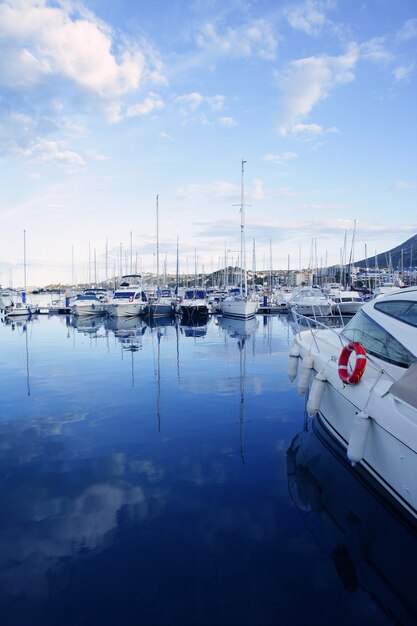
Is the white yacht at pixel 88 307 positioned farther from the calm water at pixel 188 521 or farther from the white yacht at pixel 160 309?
the calm water at pixel 188 521

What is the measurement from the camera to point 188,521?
545 centimetres

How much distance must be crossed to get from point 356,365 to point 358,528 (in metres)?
2.19

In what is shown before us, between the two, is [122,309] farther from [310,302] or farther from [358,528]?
[358,528]

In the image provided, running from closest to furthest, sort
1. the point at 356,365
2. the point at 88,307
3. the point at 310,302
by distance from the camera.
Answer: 1. the point at 356,365
2. the point at 310,302
3. the point at 88,307

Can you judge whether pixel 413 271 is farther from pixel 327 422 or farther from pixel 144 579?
pixel 144 579

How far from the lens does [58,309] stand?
48.3 metres

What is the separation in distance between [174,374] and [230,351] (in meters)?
5.53

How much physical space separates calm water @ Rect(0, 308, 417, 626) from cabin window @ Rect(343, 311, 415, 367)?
2.06 meters

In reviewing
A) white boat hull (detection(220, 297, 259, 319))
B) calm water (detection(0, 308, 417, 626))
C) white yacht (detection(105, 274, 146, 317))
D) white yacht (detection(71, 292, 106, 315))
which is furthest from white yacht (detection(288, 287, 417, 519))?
white yacht (detection(71, 292, 106, 315))

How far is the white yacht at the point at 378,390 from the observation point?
493 centimetres

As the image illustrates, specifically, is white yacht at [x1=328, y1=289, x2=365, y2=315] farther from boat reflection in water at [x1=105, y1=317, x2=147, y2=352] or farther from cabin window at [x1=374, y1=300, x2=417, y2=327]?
cabin window at [x1=374, y1=300, x2=417, y2=327]

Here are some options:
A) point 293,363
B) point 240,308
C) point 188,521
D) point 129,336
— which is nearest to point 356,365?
point 188,521

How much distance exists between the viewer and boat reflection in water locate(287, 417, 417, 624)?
14.3ft

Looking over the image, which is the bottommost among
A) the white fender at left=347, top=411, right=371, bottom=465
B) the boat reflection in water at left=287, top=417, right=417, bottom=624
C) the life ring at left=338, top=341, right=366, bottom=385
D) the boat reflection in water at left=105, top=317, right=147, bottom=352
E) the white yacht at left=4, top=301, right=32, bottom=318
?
the boat reflection in water at left=287, top=417, right=417, bottom=624
